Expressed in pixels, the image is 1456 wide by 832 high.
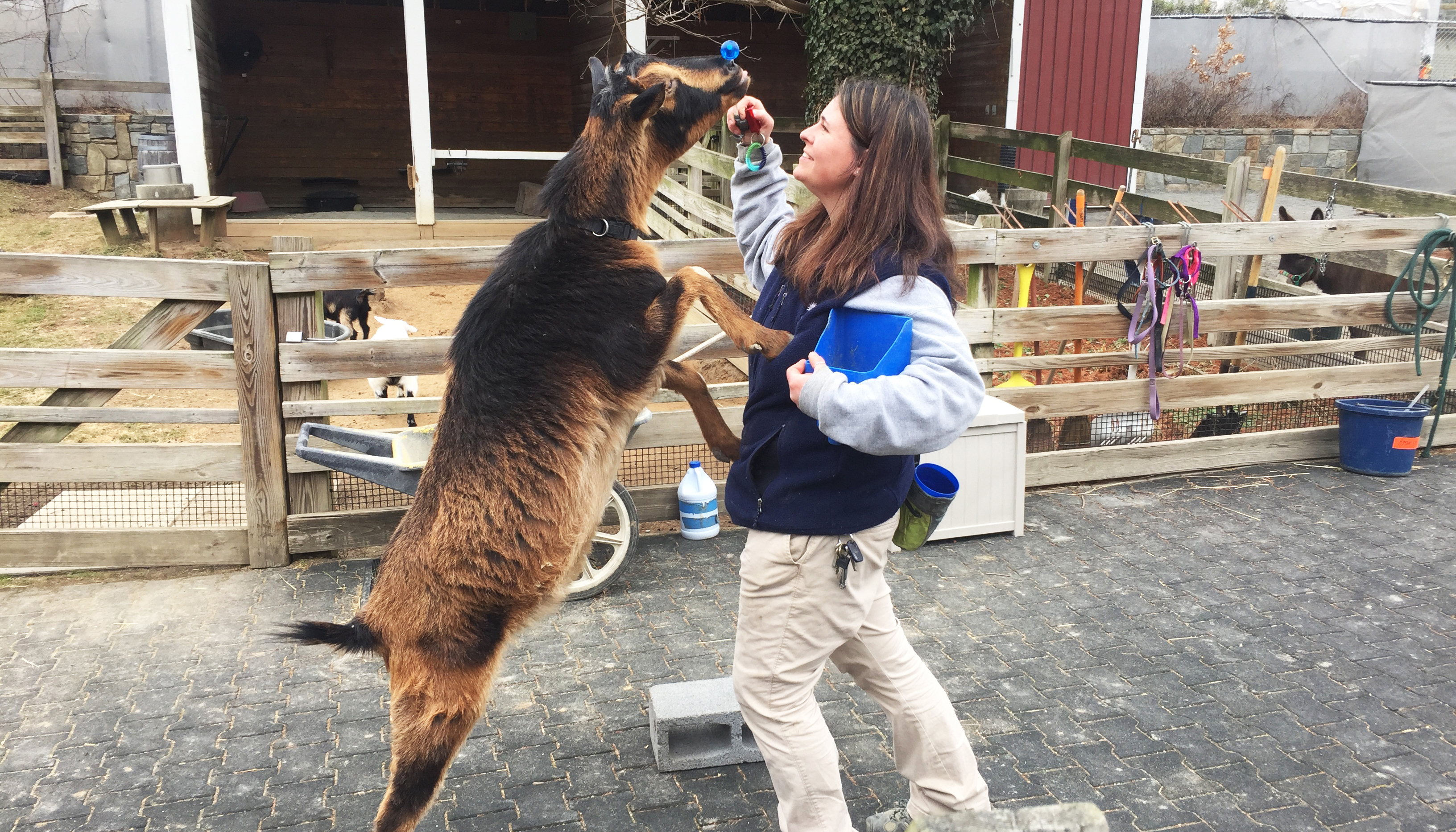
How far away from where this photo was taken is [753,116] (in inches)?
107

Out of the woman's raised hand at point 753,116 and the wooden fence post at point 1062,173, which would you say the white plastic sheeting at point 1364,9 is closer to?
the wooden fence post at point 1062,173

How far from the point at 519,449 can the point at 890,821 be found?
4.70 ft

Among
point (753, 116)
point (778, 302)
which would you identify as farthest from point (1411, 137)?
point (778, 302)

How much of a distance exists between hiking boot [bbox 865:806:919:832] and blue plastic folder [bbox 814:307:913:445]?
113 centimetres

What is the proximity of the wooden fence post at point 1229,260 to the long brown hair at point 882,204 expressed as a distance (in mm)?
4656

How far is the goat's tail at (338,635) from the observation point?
8.00ft

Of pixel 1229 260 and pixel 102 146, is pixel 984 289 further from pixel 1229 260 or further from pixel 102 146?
pixel 102 146

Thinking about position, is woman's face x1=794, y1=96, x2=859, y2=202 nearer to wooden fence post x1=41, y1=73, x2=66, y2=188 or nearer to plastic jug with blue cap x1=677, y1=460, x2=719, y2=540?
plastic jug with blue cap x1=677, y1=460, x2=719, y2=540

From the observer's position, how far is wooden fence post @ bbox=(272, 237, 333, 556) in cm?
485

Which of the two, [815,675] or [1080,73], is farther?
[1080,73]

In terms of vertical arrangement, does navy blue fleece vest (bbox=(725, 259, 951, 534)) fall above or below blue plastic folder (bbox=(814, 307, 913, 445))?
below

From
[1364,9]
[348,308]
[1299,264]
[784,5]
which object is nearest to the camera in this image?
[348,308]

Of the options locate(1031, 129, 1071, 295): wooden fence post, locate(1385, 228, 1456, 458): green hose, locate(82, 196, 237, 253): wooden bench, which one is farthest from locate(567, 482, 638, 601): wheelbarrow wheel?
locate(82, 196, 237, 253): wooden bench

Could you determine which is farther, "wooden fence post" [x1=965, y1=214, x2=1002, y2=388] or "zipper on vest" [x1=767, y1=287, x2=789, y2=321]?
"wooden fence post" [x1=965, y1=214, x2=1002, y2=388]
